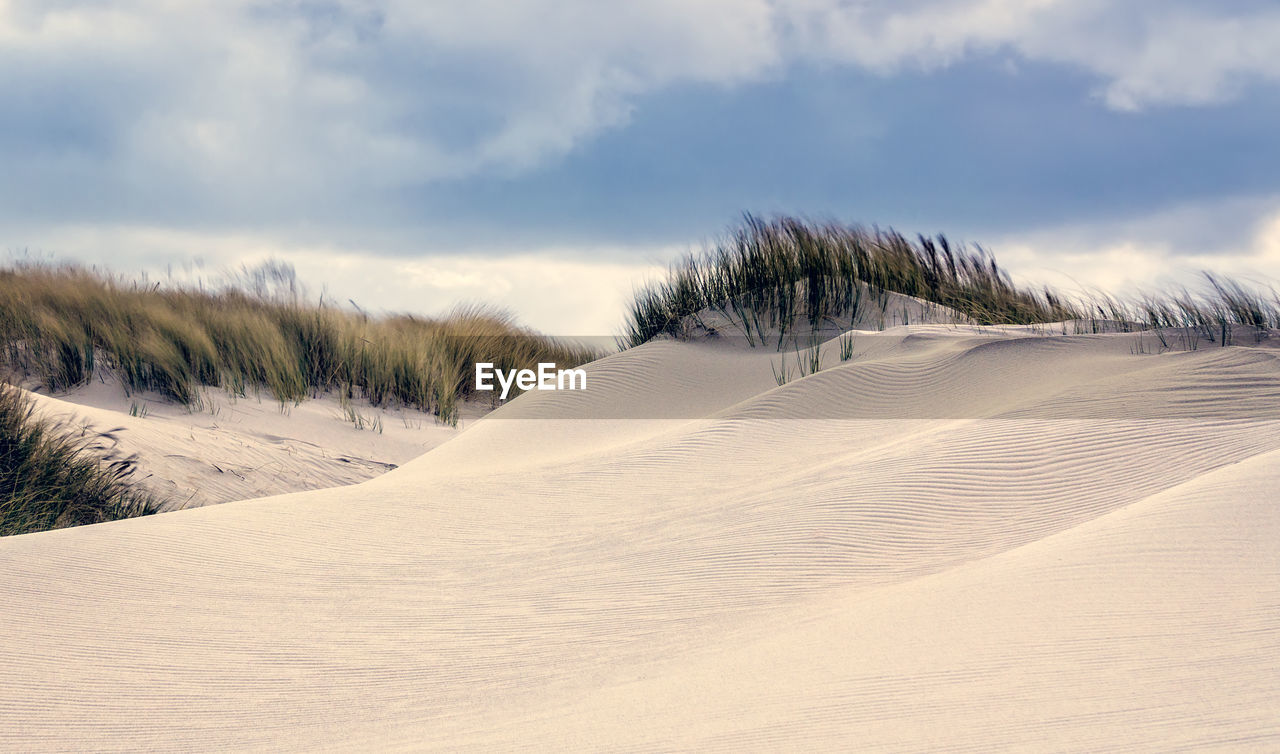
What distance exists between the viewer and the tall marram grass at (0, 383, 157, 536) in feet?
16.5

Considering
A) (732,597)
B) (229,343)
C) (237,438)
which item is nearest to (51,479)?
(237,438)

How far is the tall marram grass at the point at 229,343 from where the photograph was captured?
7.75 meters

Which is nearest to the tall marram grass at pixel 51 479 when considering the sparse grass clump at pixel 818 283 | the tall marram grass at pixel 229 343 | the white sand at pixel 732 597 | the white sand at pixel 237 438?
the white sand at pixel 237 438

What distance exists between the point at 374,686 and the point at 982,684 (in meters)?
1.87

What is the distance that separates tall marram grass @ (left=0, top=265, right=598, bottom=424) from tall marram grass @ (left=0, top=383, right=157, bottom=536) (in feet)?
→ 6.70

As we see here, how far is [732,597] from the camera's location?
11.3ft

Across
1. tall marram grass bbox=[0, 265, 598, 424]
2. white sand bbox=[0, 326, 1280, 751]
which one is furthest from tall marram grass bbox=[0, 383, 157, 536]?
tall marram grass bbox=[0, 265, 598, 424]

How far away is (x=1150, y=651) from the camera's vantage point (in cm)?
238

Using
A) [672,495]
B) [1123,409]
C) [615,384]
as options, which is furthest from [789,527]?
[615,384]

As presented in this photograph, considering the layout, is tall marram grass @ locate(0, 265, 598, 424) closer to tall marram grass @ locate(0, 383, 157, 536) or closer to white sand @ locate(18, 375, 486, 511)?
white sand @ locate(18, 375, 486, 511)

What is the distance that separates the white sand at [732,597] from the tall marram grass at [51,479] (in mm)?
1207

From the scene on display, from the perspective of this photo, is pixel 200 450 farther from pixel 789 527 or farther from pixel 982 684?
pixel 982 684

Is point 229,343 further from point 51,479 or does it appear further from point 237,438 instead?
point 51,479

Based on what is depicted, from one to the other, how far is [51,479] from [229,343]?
3.52 m
